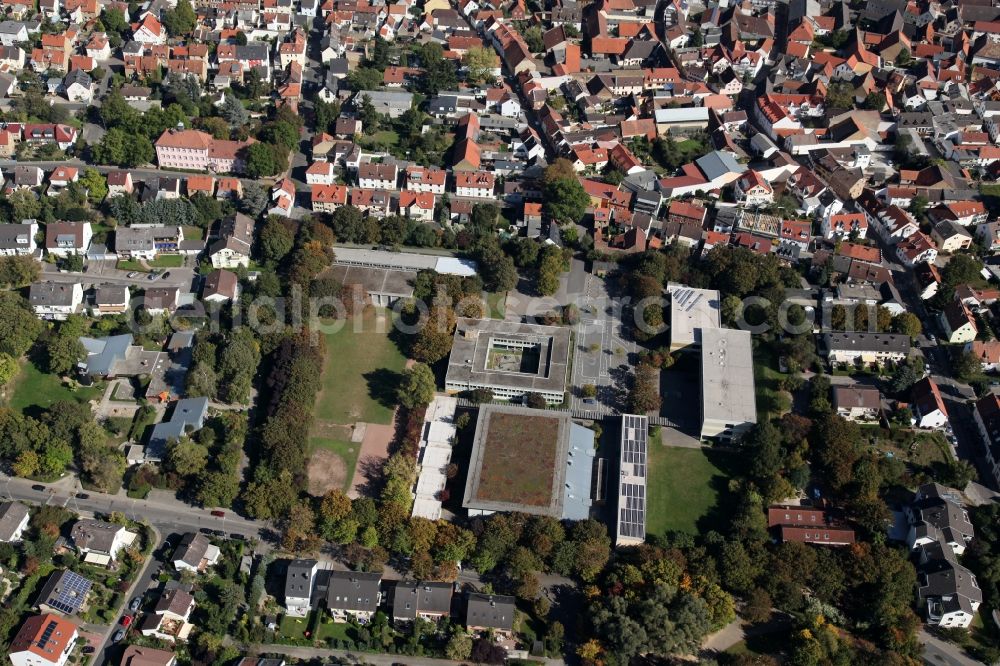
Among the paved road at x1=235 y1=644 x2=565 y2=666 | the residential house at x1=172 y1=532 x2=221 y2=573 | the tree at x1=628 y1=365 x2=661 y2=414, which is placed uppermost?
the tree at x1=628 y1=365 x2=661 y2=414

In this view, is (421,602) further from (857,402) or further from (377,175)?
(377,175)

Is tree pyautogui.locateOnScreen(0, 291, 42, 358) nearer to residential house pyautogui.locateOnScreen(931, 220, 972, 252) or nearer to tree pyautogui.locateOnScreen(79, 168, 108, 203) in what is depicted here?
tree pyautogui.locateOnScreen(79, 168, 108, 203)

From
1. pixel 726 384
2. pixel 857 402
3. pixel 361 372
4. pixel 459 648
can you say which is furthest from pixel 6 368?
pixel 857 402

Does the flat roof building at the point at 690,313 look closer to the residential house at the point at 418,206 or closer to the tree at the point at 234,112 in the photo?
the residential house at the point at 418,206

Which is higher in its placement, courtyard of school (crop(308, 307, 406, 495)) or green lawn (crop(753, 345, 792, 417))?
green lawn (crop(753, 345, 792, 417))

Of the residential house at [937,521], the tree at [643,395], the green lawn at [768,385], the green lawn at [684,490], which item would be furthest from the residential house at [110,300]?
the residential house at [937,521]

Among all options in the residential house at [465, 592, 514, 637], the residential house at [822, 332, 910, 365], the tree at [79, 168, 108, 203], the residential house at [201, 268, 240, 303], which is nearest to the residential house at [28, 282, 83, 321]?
the residential house at [201, 268, 240, 303]
